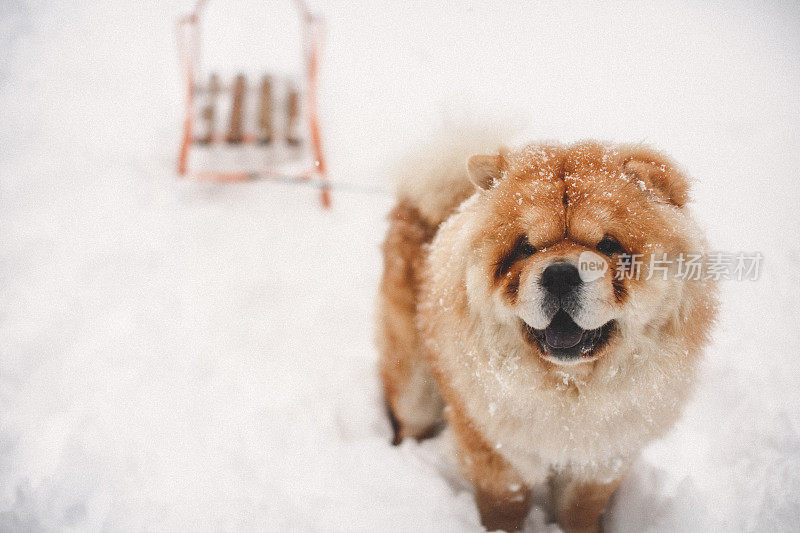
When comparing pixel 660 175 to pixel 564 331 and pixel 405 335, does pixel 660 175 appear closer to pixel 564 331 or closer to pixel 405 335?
pixel 564 331

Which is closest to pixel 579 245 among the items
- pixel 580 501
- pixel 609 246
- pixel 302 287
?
pixel 609 246

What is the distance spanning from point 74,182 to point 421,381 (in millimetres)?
3120

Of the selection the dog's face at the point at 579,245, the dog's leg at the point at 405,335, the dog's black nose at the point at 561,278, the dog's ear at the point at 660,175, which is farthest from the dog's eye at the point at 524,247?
the dog's leg at the point at 405,335

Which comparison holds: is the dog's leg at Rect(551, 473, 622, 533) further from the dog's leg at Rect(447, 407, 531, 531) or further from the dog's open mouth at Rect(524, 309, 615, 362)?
the dog's open mouth at Rect(524, 309, 615, 362)

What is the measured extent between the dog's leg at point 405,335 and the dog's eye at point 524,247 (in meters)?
0.71

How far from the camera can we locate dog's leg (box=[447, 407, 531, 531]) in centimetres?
178

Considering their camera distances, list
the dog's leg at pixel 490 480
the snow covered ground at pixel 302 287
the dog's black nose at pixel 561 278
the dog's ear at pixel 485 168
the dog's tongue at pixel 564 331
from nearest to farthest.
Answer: the dog's black nose at pixel 561 278
the dog's tongue at pixel 564 331
the dog's ear at pixel 485 168
the dog's leg at pixel 490 480
the snow covered ground at pixel 302 287

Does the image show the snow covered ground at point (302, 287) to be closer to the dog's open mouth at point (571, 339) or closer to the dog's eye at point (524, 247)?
the dog's eye at point (524, 247)

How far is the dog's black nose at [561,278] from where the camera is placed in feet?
3.80

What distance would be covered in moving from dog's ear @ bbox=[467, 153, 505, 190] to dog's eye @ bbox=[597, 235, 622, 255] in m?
0.39

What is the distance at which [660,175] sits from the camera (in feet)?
4.36

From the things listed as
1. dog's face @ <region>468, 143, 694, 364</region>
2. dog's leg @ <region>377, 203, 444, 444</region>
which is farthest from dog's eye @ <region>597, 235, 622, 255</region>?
dog's leg @ <region>377, 203, 444, 444</region>

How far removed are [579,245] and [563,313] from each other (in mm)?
199

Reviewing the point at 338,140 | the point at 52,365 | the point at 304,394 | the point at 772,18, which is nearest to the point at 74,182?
the point at 52,365
